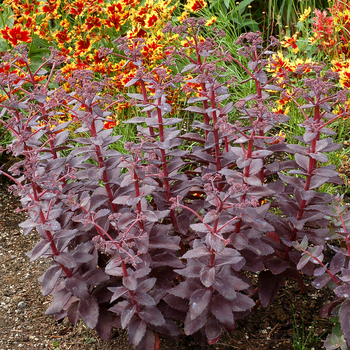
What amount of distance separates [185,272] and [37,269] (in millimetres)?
1248

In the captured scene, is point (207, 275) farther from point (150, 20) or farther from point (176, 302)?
point (150, 20)

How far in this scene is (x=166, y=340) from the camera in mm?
1932

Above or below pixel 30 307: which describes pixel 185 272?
above

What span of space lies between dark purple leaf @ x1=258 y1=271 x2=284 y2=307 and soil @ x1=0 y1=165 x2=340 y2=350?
0.63 ft

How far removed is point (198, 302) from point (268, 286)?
46 centimetres

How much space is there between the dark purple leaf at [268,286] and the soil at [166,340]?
19 centimetres

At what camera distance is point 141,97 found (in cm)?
182

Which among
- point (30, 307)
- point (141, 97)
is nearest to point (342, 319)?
point (141, 97)

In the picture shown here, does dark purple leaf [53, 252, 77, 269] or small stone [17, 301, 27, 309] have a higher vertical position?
dark purple leaf [53, 252, 77, 269]

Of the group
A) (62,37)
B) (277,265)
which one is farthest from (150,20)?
(277,265)

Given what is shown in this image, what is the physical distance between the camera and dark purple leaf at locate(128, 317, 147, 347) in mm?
1562

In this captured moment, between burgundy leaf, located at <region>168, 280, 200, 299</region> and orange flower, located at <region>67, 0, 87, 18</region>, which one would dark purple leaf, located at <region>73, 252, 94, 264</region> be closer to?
burgundy leaf, located at <region>168, 280, 200, 299</region>

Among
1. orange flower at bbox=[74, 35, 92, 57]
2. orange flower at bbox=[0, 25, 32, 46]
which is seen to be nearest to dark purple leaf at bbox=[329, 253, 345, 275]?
orange flower at bbox=[74, 35, 92, 57]

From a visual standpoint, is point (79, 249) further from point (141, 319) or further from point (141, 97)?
point (141, 97)
